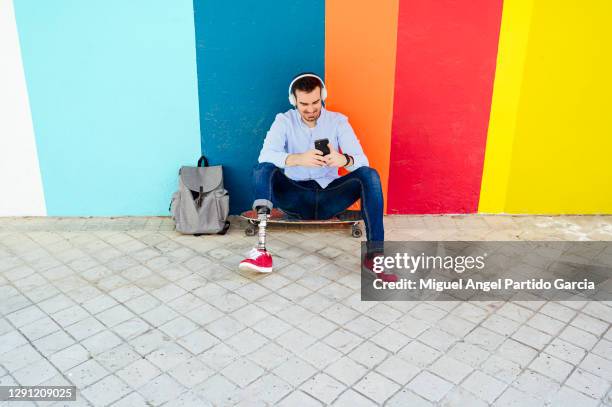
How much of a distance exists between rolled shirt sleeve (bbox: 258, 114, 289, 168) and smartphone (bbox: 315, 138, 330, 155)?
9.7 inches

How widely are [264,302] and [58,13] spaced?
2729 mm

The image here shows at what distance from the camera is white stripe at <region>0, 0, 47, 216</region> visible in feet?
14.2

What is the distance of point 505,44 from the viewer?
4453 mm

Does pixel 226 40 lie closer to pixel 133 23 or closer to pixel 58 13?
pixel 133 23

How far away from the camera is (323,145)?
394 centimetres

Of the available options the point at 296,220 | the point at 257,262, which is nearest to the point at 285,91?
the point at 296,220

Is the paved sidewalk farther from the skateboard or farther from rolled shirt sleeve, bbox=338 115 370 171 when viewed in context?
A: rolled shirt sleeve, bbox=338 115 370 171

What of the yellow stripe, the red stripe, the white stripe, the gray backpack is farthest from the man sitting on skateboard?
the white stripe

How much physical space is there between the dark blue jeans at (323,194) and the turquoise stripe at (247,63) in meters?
0.64

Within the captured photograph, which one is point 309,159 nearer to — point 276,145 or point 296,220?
point 276,145

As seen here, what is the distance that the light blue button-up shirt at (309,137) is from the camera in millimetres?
4173

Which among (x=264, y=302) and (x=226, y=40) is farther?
(x=226, y=40)

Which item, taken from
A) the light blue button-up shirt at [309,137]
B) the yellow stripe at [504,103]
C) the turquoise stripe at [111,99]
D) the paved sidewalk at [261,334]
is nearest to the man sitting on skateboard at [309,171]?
the light blue button-up shirt at [309,137]

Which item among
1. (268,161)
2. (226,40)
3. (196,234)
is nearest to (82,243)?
(196,234)
